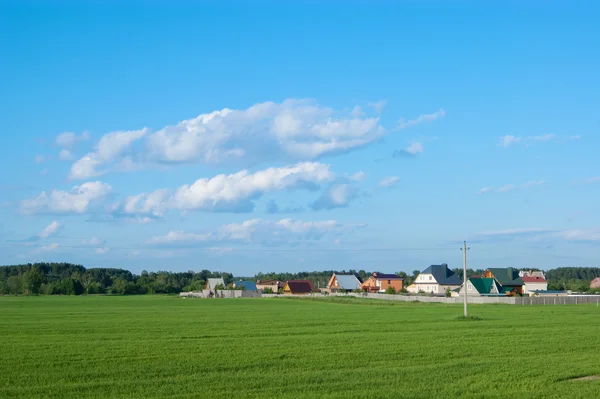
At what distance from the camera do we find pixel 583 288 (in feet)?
553

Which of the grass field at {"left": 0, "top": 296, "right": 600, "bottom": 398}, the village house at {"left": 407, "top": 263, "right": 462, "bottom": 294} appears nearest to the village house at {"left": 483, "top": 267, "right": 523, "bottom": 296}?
the village house at {"left": 407, "top": 263, "right": 462, "bottom": 294}

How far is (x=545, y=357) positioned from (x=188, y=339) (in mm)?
16337

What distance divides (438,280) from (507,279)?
18.8 metres

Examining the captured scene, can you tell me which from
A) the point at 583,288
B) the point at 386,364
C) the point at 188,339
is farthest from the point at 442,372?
the point at 583,288

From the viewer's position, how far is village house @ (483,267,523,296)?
13025cm

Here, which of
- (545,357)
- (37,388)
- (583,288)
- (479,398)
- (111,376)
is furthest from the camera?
(583,288)

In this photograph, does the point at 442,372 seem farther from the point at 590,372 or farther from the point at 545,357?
the point at 545,357

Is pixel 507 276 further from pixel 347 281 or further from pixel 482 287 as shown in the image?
pixel 347 281

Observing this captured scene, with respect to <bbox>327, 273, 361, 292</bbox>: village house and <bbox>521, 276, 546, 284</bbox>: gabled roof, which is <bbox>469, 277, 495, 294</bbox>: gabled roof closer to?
<bbox>521, 276, 546, 284</bbox>: gabled roof

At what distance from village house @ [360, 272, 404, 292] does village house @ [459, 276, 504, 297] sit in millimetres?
43863

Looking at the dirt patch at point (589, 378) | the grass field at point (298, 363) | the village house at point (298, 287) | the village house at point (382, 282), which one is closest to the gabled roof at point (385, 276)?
the village house at point (382, 282)

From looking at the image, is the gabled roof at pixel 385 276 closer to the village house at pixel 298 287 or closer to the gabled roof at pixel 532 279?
Result: the village house at pixel 298 287

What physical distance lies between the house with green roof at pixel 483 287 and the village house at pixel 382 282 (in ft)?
144

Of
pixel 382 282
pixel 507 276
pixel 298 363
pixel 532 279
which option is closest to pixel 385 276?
pixel 382 282
